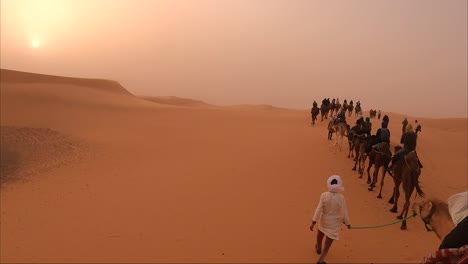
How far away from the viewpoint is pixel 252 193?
10.7 meters

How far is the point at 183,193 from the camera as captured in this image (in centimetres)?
1071

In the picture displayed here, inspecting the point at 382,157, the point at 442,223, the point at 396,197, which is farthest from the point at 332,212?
the point at 382,157

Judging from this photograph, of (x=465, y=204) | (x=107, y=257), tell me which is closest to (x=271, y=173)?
(x=107, y=257)

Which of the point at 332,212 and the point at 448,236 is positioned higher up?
the point at 448,236

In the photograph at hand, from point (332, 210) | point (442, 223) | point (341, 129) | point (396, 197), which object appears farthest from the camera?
point (341, 129)

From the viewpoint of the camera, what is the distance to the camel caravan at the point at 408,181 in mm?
2865

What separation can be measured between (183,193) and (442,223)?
807 centimetres

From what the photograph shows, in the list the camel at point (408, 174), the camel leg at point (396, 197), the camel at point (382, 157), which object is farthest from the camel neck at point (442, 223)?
the camel at point (382, 157)

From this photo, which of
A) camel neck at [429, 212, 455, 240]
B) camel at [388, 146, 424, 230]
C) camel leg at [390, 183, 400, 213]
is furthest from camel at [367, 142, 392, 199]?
camel neck at [429, 212, 455, 240]

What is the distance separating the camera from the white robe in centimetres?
616

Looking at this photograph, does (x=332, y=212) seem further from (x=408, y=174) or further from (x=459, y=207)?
(x=408, y=174)

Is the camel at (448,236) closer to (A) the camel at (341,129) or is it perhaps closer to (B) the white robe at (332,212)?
(B) the white robe at (332,212)

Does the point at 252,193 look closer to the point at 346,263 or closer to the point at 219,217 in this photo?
the point at 219,217

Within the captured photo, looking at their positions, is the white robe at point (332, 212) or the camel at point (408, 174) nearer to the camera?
the white robe at point (332, 212)
